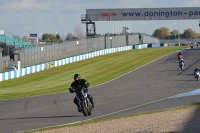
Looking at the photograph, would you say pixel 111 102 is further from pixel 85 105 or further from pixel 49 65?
pixel 49 65

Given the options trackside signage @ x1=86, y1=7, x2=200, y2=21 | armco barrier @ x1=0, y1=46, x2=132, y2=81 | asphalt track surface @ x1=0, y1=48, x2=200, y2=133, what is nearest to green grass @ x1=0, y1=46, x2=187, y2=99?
armco barrier @ x1=0, y1=46, x2=132, y2=81

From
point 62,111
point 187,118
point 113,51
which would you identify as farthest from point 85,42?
point 187,118

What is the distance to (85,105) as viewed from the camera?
18250 mm

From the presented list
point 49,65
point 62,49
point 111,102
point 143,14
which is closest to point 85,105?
point 111,102

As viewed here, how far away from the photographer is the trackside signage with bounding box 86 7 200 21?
77.1 metres

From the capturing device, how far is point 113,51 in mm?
68312

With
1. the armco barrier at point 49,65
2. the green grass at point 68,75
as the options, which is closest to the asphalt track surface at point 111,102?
the green grass at point 68,75

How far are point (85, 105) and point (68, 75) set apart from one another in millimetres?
25362

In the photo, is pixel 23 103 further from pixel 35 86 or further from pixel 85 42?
pixel 85 42

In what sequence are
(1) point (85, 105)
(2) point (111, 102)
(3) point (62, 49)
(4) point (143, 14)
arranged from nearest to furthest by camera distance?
(1) point (85, 105), (2) point (111, 102), (3) point (62, 49), (4) point (143, 14)

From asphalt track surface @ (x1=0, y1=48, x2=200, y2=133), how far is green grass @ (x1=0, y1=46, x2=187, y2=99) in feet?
8.25

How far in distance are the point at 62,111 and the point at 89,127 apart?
234 inches

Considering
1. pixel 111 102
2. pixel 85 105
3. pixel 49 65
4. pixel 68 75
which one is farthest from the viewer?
pixel 49 65

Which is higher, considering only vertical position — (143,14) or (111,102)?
(143,14)
